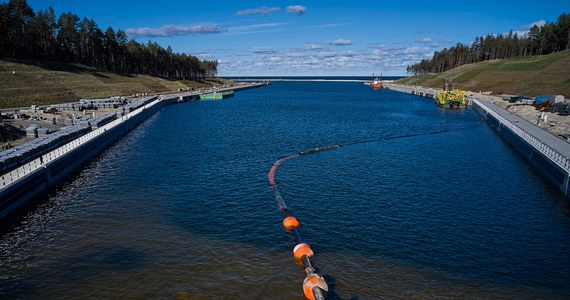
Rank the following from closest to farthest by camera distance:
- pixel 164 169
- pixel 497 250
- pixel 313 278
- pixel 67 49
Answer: pixel 313 278
pixel 497 250
pixel 164 169
pixel 67 49

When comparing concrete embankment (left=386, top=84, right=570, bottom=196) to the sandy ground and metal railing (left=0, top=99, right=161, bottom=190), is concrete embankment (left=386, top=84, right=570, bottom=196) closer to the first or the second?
metal railing (left=0, top=99, right=161, bottom=190)

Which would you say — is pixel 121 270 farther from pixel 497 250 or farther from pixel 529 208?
pixel 529 208

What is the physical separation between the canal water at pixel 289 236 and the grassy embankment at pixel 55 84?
64.1 meters

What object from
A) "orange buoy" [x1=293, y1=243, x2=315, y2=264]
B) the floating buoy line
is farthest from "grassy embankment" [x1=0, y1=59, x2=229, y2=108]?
"orange buoy" [x1=293, y1=243, x2=315, y2=264]

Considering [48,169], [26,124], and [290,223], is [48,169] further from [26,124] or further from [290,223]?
[26,124]

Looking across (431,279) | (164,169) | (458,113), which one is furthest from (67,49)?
(431,279)

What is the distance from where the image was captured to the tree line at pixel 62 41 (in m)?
133

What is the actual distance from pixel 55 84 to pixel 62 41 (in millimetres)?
55814

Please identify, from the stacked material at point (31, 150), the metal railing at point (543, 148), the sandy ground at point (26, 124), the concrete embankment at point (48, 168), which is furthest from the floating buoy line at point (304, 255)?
the sandy ground at point (26, 124)

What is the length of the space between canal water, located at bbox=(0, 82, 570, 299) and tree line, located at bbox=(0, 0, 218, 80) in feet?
384

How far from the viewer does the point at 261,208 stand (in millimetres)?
32688

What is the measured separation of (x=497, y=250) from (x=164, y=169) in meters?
36.1

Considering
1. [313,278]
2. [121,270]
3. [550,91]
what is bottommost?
[121,270]

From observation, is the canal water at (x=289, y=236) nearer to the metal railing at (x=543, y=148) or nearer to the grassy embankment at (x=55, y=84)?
the metal railing at (x=543, y=148)
